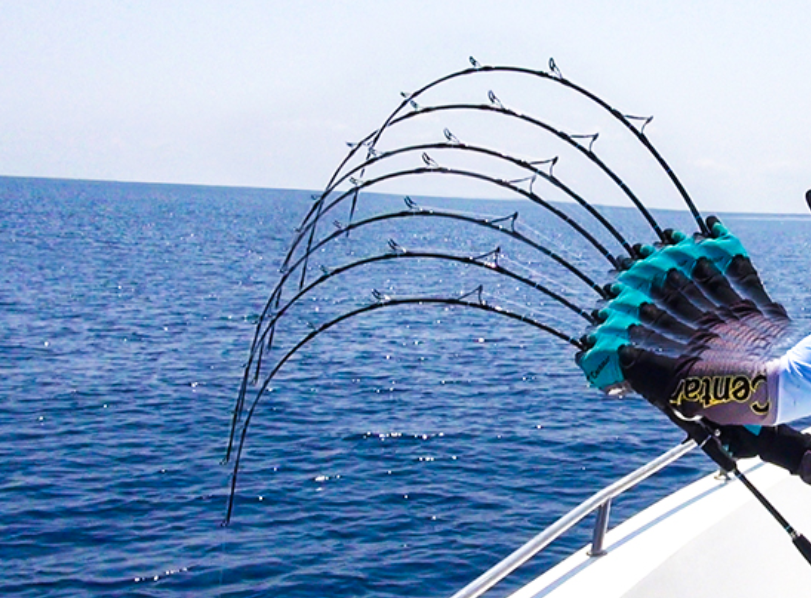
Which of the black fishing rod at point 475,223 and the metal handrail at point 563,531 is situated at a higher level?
the black fishing rod at point 475,223

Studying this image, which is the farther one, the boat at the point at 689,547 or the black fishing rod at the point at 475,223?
the boat at the point at 689,547

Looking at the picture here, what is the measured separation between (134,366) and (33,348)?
3389 mm

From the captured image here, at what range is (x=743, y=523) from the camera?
537 cm

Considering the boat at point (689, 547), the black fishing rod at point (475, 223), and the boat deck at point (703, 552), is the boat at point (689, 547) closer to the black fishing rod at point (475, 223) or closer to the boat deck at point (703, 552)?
the boat deck at point (703, 552)

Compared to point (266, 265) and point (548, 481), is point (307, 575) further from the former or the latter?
point (266, 265)

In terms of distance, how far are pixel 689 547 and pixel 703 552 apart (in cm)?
13

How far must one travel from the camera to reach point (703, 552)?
502cm

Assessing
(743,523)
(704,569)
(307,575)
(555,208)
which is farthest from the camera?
(307,575)

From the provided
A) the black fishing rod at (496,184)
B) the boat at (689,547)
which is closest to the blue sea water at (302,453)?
the black fishing rod at (496,184)

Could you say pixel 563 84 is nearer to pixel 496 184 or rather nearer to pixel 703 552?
pixel 496 184

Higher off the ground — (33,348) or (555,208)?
(555,208)

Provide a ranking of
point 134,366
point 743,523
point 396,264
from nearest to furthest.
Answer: point 743,523, point 134,366, point 396,264

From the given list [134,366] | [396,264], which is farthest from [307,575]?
[396,264]

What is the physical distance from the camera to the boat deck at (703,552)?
4586 millimetres
